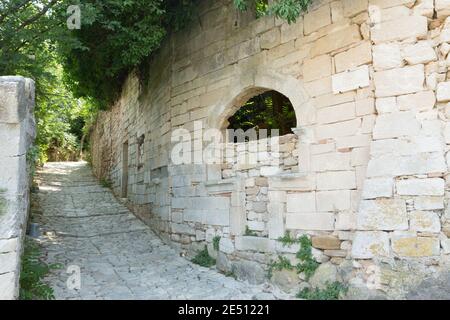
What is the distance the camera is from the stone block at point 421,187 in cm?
350

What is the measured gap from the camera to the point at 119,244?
662cm

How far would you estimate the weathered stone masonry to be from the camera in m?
3.60

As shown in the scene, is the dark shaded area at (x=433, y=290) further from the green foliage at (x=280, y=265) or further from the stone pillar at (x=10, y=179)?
the stone pillar at (x=10, y=179)

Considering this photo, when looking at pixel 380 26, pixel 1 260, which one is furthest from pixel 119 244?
pixel 380 26

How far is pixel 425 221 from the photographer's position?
352 cm

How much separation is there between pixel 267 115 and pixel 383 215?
423 cm

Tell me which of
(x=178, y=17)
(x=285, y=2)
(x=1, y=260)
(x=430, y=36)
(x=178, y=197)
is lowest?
(x=1, y=260)

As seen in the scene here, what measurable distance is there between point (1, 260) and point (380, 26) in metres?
4.15

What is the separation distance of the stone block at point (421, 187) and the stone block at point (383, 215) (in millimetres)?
113

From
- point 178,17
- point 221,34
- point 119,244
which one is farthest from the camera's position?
point 119,244

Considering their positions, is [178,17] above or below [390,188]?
above

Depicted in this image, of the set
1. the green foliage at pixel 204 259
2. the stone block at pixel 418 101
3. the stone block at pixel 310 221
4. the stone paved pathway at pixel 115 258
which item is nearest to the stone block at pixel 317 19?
the stone block at pixel 418 101

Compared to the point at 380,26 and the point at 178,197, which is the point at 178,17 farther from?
the point at 380,26

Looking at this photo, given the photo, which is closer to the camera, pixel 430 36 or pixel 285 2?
pixel 430 36
